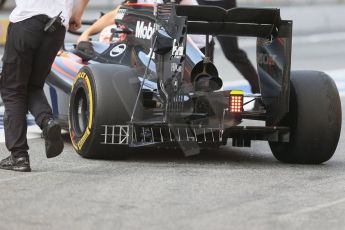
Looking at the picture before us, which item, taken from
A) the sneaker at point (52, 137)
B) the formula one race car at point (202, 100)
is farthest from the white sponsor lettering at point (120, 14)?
the sneaker at point (52, 137)

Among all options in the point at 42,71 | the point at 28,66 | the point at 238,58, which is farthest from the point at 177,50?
the point at 238,58

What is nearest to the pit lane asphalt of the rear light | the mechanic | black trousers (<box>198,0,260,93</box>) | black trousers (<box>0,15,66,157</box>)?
the mechanic

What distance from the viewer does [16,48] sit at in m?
7.69

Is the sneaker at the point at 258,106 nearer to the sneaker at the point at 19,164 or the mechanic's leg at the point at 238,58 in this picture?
the sneaker at the point at 19,164

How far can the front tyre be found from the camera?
27.0 ft

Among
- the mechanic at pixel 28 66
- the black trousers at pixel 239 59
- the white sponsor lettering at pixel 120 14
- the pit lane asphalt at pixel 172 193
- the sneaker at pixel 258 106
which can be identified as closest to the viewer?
the pit lane asphalt at pixel 172 193

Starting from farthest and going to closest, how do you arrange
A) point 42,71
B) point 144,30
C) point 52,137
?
point 144,30
point 42,71
point 52,137

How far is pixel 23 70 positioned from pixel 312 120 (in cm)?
217

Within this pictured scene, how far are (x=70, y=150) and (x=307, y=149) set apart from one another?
2038mm

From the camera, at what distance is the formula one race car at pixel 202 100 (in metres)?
8.16

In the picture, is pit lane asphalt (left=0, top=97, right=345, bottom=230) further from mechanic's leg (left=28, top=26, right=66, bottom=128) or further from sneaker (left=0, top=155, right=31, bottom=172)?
mechanic's leg (left=28, top=26, right=66, bottom=128)

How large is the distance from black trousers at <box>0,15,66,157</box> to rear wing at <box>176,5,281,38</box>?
0.97 metres

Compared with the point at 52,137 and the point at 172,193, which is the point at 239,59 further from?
the point at 172,193

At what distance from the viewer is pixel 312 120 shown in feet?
27.0
